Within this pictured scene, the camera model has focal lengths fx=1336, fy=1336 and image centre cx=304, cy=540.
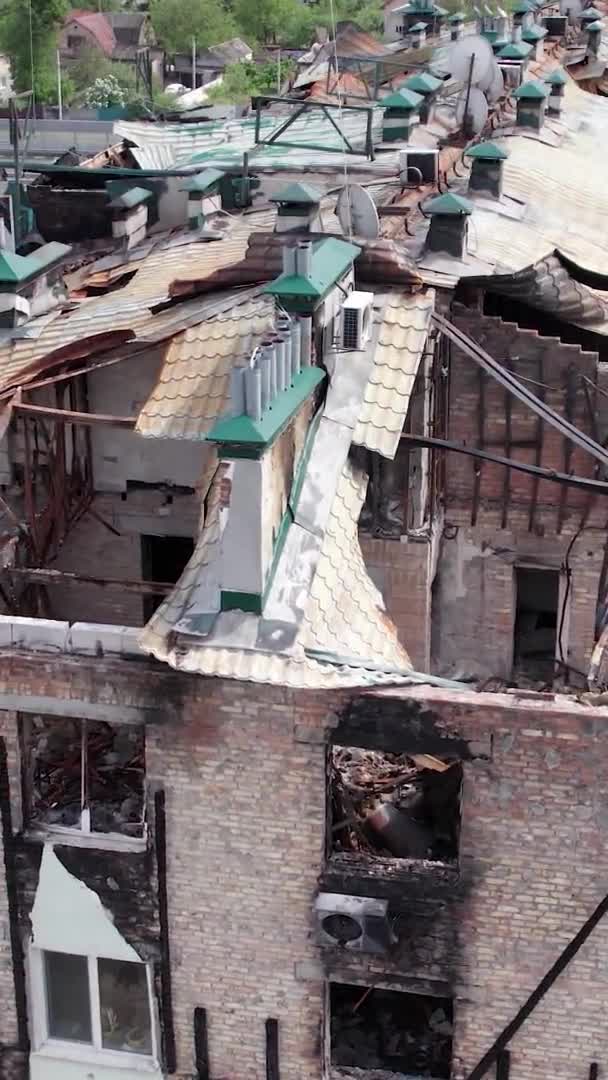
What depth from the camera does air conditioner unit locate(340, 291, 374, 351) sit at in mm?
13508

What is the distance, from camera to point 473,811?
11.4 m

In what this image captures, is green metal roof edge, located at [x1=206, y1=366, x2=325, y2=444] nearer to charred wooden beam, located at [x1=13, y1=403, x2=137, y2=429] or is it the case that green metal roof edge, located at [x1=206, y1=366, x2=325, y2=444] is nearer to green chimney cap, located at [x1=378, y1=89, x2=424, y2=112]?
charred wooden beam, located at [x1=13, y1=403, x2=137, y2=429]

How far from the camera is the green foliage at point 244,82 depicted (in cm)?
7031

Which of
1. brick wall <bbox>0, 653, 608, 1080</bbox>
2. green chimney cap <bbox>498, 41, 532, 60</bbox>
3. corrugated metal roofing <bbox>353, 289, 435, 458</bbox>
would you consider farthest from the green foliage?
brick wall <bbox>0, 653, 608, 1080</bbox>

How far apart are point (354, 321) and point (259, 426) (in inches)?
128

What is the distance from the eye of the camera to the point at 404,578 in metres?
16.0

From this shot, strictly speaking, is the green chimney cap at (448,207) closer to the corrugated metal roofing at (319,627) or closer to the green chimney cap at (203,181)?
the corrugated metal roofing at (319,627)

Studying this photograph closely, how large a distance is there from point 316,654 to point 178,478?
17.8ft

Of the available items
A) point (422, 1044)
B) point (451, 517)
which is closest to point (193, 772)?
point (422, 1044)

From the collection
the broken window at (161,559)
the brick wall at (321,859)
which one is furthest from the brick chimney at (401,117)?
the brick wall at (321,859)

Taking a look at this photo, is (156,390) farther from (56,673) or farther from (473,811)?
(473,811)

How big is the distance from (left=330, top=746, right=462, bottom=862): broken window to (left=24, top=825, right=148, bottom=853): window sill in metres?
1.88

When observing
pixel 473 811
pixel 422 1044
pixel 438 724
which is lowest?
pixel 422 1044

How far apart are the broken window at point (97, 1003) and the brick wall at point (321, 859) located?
543 millimetres
